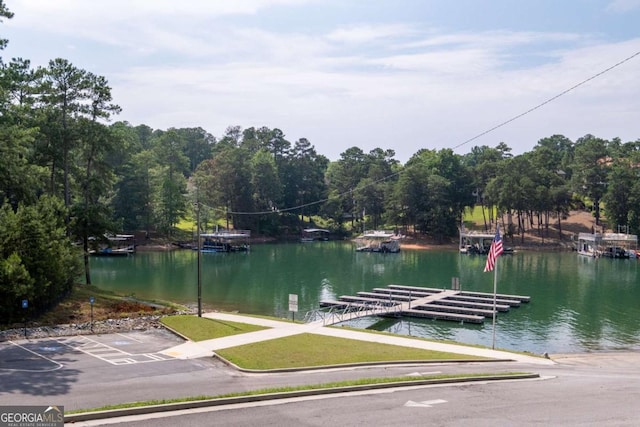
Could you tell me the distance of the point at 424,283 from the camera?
66875 millimetres

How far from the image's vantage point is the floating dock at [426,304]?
46938 millimetres

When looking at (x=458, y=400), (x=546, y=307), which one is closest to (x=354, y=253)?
(x=546, y=307)

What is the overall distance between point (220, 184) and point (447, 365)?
103 metres

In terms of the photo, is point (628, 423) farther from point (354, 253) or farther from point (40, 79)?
point (354, 253)

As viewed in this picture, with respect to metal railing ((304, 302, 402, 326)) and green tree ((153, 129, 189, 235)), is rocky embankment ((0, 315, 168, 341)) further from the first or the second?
green tree ((153, 129, 189, 235))

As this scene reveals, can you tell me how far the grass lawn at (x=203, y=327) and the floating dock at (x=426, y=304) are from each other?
9.12 meters

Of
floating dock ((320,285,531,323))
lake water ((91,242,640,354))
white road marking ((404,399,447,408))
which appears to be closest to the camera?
white road marking ((404,399,447,408))

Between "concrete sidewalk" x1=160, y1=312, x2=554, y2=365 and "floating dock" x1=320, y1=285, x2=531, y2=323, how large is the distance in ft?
21.9

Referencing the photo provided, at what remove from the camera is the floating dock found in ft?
154

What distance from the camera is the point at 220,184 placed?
409 ft

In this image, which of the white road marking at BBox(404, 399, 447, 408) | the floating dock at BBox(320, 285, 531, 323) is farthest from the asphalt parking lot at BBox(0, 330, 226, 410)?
the floating dock at BBox(320, 285, 531, 323)

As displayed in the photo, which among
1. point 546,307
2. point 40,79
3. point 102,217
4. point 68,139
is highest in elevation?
point 40,79

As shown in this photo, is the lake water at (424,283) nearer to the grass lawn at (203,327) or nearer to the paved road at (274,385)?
the grass lawn at (203,327)

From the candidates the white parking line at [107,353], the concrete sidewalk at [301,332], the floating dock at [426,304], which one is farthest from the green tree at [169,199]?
the white parking line at [107,353]
